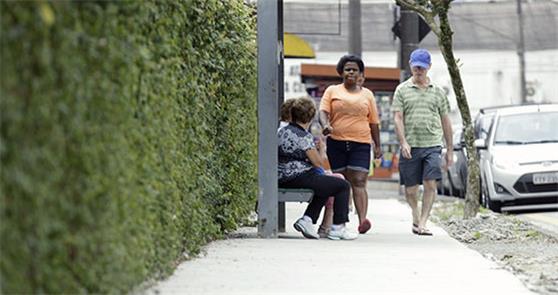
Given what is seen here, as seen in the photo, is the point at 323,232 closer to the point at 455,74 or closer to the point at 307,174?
the point at 307,174

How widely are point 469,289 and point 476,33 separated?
28833 mm

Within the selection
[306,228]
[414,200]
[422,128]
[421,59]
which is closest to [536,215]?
[414,200]

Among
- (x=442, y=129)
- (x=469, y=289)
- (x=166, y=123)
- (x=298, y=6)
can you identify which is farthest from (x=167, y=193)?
(x=298, y=6)

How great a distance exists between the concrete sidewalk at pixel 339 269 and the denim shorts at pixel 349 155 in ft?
2.37

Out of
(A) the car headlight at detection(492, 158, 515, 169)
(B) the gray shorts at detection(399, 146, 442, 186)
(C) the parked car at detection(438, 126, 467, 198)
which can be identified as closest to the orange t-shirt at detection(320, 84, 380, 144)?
(B) the gray shorts at detection(399, 146, 442, 186)

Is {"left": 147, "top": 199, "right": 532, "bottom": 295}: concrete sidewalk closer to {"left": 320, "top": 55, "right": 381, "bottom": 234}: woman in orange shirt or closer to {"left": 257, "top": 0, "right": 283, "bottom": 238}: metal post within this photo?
{"left": 257, "top": 0, "right": 283, "bottom": 238}: metal post

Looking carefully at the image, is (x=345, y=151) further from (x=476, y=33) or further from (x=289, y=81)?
(x=289, y=81)

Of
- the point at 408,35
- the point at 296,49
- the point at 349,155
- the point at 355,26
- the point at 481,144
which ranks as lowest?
the point at 481,144

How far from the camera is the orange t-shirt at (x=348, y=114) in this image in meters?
13.6

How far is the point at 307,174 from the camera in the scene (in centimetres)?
1267

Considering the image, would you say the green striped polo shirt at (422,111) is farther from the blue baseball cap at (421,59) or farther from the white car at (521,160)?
the white car at (521,160)

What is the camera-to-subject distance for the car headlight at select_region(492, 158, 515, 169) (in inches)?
797

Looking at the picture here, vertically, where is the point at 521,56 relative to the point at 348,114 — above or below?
above

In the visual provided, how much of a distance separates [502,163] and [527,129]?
1.22m
